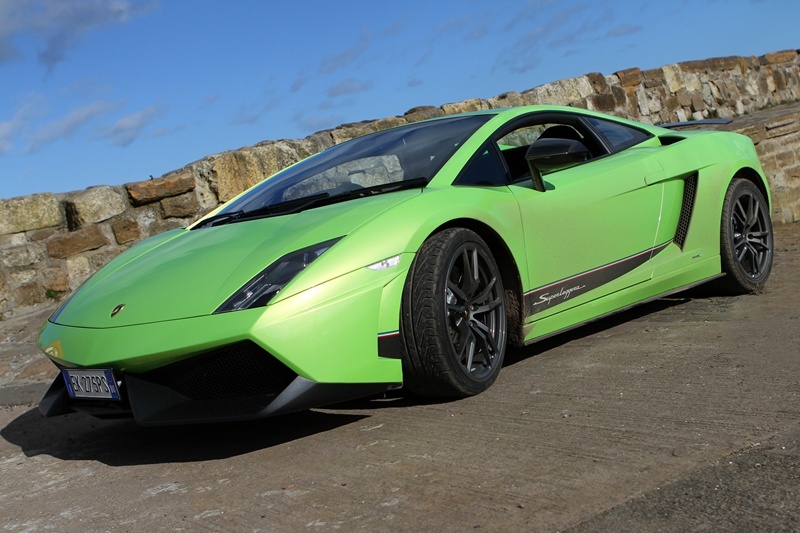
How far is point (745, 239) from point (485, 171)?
2217 millimetres

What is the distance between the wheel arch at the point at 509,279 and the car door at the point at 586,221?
5 centimetres

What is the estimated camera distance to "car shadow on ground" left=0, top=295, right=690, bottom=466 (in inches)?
149

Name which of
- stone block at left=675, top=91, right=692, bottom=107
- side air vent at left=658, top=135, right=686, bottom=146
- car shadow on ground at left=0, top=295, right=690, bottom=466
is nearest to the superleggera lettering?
car shadow on ground at left=0, top=295, right=690, bottom=466

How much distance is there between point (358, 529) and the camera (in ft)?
8.43

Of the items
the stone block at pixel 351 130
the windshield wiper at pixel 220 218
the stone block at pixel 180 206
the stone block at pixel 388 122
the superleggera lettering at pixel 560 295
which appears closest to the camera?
the superleggera lettering at pixel 560 295

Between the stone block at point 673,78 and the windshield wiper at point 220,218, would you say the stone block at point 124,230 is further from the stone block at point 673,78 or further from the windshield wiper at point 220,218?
the stone block at point 673,78

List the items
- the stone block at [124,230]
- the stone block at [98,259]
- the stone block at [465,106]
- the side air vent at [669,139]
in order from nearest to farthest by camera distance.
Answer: the side air vent at [669,139], the stone block at [98,259], the stone block at [124,230], the stone block at [465,106]

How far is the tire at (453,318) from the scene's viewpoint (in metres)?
3.68

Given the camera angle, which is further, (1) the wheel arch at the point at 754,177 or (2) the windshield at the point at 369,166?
(1) the wheel arch at the point at 754,177

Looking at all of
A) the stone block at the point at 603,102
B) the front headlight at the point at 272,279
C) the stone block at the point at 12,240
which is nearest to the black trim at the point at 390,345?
the front headlight at the point at 272,279

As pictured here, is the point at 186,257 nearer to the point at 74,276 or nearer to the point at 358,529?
the point at 358,529

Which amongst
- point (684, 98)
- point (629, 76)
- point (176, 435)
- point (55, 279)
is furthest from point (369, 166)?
point (684, 98)

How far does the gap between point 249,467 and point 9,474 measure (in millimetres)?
1113

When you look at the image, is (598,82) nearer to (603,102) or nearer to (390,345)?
(603,102)
